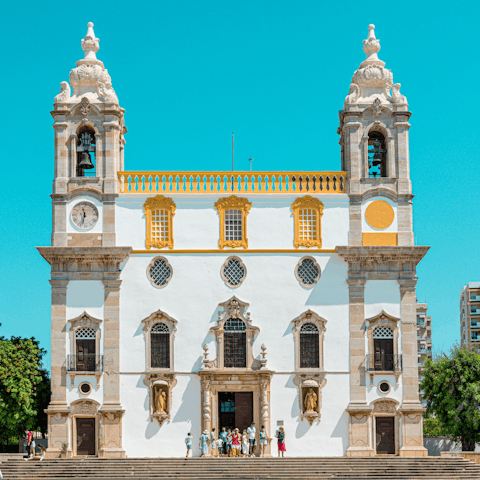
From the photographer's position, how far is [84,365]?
120ft

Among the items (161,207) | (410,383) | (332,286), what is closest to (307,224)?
(332,286)

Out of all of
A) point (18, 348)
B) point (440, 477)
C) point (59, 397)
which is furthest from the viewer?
point (18, 348)

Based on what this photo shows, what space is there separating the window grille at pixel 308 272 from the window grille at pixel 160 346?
19.8ft

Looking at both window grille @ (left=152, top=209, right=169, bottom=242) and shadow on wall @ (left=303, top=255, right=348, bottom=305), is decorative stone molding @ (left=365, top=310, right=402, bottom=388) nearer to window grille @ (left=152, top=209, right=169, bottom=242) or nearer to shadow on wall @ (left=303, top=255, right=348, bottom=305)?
shadow on wall @ (left=303, top=255, right=348, bottom=305)

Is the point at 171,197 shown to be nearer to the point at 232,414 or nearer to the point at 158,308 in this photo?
the point at 158,308

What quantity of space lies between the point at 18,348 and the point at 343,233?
15.0m

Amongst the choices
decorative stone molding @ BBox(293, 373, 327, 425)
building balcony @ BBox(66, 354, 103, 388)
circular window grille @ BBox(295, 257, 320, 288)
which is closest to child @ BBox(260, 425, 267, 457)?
decorative stone molding @ BBox(293, 373, 327, 425)

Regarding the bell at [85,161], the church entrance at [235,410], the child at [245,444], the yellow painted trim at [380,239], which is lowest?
the child at [245,444]

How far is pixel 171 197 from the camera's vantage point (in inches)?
1494

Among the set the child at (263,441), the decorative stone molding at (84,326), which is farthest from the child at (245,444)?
the decorative stone molding at (84,326)

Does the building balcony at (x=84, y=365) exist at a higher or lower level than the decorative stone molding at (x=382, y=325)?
lower

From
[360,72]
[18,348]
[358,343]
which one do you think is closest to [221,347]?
[358,343]

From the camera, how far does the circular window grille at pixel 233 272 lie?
37500 millimetres

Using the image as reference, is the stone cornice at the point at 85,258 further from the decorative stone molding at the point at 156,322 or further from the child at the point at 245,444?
the child at the point at 245,444
